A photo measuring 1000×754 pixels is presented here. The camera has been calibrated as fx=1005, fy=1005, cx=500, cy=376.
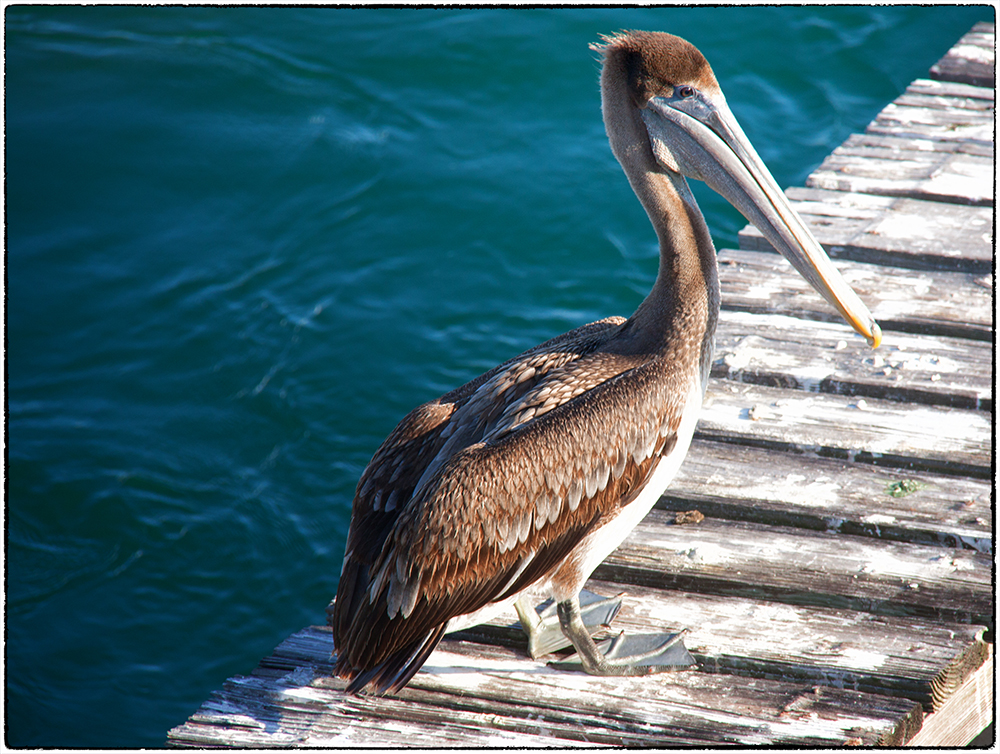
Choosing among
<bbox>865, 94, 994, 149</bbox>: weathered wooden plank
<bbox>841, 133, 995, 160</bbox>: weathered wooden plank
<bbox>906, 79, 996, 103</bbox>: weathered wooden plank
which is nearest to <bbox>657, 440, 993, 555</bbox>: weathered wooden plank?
<bbox>841, 133, 995, 160</bbox>: weathered wooden plank

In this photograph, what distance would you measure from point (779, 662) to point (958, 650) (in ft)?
1.80

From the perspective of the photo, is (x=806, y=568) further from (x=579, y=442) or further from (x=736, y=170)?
(x=736, y=170)

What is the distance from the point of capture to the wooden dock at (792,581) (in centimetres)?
301

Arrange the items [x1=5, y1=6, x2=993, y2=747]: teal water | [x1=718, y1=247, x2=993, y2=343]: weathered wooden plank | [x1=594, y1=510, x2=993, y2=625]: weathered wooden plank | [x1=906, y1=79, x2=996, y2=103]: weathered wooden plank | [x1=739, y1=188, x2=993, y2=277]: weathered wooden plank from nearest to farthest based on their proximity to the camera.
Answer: [x1=594, y1=510, x2=993, y2=625]: weathered wooden plank
[x1=718, y1=247, x2=993, y2=343]: weathered wooden plank
[x1=739, y1=188, x2=993, y2=277]: weathered wooden plank
[x1=5, y1=6, x2=993, y2=747]: teal water
[x1=906, y1=79, x2=996, y2=103]: weathered wooden plank

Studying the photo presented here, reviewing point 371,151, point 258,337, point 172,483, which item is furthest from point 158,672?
point 371,151

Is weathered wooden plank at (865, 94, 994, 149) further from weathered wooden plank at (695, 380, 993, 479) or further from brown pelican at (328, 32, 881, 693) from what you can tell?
brown pelican at (328, 32, 881, 693)

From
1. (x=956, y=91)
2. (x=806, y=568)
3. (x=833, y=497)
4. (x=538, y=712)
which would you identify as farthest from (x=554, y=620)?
(x=956, y=91)

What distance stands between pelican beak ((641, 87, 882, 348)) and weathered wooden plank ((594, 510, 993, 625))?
956mm

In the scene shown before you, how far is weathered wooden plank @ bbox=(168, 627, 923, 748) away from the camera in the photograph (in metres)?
2.96

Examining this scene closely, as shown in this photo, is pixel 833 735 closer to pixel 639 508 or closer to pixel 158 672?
pixel 639 508

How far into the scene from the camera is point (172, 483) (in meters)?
6.30

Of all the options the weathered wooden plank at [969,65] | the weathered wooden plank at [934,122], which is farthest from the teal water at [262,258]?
the weathered wooden plank at [934,122]

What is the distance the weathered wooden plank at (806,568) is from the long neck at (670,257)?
0.72 m

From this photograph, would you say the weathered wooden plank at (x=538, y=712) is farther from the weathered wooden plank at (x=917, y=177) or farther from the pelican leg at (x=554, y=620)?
the weathered wooden plank at (x=917, y=177)
